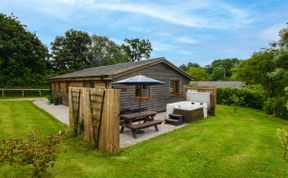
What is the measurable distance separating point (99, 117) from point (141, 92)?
7589 millimetres

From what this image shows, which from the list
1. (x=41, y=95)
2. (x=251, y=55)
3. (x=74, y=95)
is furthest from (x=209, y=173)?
(x=41, y=95)

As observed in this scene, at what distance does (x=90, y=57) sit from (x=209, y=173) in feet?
144

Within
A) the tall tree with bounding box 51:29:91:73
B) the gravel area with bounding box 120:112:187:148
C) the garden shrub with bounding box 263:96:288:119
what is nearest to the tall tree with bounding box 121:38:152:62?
the tall tree with bounding box 51:29:91:73

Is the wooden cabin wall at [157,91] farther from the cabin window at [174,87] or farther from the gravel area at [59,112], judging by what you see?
the gravel area at [59,112]

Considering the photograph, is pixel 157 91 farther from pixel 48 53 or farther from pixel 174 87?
pixel 48 53

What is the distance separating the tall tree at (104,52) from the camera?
47.5 m

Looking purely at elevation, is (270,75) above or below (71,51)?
below

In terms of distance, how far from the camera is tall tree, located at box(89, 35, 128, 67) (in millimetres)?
47500

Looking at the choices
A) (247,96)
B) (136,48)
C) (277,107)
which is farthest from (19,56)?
(277,107)

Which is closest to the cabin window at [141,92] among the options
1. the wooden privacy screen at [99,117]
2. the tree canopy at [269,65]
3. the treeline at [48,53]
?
the wooden privacy screen at [99,117]

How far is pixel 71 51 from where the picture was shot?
4575 centimetres

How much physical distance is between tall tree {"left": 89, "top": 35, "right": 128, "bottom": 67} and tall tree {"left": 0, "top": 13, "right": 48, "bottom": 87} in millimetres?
12015

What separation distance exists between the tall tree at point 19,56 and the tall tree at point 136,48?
21527 mm

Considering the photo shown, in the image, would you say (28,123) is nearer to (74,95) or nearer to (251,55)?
(74,95)
